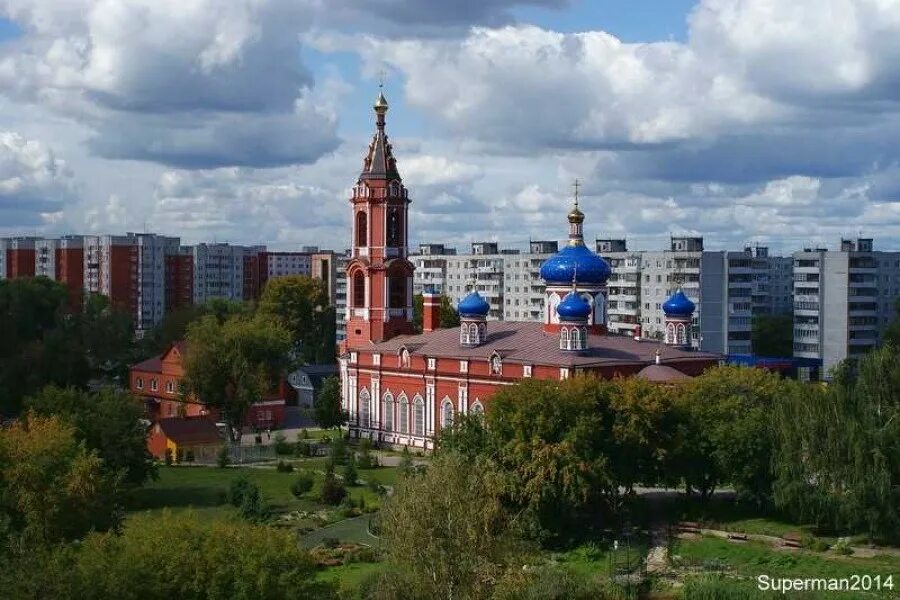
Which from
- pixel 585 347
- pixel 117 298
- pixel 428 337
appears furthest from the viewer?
pixel 117 298

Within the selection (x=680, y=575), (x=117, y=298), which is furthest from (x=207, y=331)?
(x=117, y=298)

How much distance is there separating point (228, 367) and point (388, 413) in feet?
22.0

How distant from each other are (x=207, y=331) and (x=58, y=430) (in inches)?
765

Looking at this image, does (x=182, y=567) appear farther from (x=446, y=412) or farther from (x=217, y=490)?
(x=446, y=412)

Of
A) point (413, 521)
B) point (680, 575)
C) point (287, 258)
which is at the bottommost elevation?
point (680, 575)

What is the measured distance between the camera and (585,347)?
147 ft

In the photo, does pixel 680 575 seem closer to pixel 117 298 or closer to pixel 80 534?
pixel 80 534

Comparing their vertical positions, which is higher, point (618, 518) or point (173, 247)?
point (173, 247)

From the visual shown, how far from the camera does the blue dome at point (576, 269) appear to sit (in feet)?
161

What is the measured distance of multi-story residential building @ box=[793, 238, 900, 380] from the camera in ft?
245

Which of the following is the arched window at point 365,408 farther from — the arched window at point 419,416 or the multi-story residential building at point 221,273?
the multi-story residential building at point 221,273

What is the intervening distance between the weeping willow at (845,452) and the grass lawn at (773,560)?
1260 mm

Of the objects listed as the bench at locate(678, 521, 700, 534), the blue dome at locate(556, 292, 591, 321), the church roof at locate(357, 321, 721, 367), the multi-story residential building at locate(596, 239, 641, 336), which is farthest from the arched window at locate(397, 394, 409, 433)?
the multi-story residential building at locate(596, 239, 641, 336)

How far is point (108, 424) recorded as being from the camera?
39.2 meters
